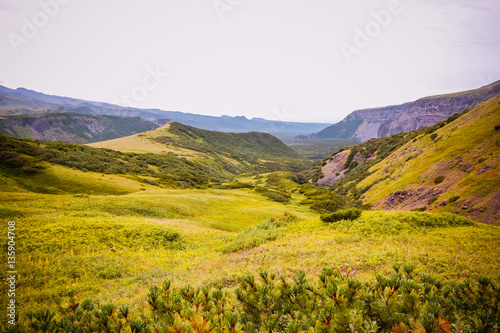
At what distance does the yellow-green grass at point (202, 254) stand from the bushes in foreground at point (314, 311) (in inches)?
62.1

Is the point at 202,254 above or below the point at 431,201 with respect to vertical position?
below

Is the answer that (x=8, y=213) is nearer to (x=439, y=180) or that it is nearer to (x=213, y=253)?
(x=213, y=253)

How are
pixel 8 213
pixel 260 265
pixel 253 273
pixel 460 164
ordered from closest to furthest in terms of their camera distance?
pixel 253 273
pixel 260 265
pixel 8 213
pixel 460 164

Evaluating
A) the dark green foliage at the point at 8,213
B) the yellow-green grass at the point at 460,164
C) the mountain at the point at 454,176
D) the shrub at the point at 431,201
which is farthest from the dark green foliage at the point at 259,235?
the shrub at the point at 431,201

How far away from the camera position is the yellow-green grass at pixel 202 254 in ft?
29.1

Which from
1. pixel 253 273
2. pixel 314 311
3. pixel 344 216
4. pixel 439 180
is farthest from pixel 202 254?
pixel 439 180

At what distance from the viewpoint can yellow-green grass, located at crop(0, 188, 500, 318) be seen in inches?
349

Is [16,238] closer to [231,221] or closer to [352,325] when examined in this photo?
[352,325]

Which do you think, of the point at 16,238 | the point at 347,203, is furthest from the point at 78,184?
the point at 347,203

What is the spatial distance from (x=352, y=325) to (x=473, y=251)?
34.4ft

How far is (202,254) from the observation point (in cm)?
1567

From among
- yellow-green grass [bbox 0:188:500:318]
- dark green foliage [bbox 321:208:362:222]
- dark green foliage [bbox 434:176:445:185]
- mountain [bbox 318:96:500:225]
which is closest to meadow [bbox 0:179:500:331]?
yellow-green grass [bbox 0:188:500:318]

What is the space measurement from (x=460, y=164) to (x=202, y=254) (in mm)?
47809

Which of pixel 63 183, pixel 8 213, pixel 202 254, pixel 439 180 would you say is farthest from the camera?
pixel 63 183
